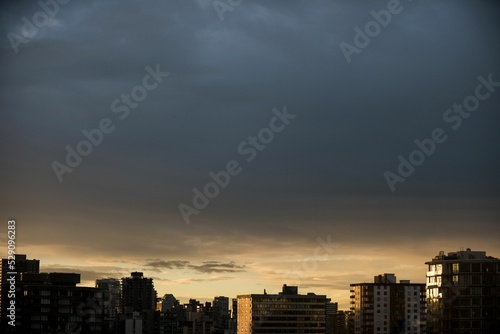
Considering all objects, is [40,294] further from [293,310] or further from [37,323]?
[293,310]

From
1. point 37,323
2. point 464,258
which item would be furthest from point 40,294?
point 464,258

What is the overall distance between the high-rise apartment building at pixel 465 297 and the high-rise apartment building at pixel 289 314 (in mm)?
92925

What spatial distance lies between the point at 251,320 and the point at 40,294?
288ft

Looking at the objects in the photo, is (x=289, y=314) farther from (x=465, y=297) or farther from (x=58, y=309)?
(x=465, y=297)

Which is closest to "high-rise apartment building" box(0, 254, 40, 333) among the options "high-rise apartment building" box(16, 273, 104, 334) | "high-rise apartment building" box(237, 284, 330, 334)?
"high-rise apartment building" box(16, 273, 104, 334)

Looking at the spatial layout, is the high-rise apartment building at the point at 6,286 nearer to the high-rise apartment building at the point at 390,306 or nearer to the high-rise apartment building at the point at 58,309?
the high-rise apartment building at the point at 58,309

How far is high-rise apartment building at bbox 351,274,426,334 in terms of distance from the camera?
603 ft

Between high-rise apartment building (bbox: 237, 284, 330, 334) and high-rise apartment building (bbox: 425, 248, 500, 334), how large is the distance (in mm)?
92925

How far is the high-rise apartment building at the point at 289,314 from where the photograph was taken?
641ft

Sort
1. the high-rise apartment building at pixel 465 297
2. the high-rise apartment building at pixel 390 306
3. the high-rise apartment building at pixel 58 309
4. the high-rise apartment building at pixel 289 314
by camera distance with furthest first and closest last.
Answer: the high-rise apartment building at pixel 289 314
the high-rise apartment building at pixel 390 306
the high-rise apartment building at pixel 58 309
the high-rise apartment building at pixel 465 297

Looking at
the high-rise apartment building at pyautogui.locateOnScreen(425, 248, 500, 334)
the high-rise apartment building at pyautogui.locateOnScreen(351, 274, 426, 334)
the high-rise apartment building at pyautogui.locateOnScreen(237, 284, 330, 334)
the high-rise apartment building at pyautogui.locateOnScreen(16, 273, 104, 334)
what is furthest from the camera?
the high-rise apartment building at pyautogui.locateOnScreen(237, 284, 330, 334)

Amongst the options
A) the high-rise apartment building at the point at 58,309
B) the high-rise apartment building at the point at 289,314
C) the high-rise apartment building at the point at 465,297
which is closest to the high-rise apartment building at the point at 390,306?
the high-rise apartment building at the point at 289,314

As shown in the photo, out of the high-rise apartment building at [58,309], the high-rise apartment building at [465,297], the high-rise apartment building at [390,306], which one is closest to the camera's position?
the high-rise apartment building at [465,297]

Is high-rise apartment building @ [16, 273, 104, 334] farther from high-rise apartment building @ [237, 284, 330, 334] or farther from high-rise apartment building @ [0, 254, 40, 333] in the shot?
high-rise apartment building @ [237, 284, 330, 334]
